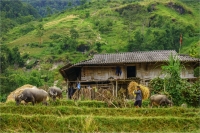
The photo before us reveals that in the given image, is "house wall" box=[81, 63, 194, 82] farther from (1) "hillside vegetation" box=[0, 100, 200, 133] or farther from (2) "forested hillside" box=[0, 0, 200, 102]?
(2) "forested hillside" box=[0, 0, 200, 102]

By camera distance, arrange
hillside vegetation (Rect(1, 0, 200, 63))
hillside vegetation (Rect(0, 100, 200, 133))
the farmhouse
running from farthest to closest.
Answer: hillside vegetation (Rect(1, 0, 200, 63)), the farmhouse, hillside vegetation (Rect(0, 100, 200, 133))

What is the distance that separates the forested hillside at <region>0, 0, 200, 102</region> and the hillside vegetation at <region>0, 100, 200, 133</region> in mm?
25580

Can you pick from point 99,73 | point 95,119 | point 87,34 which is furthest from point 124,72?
point 87,34

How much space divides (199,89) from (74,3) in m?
122

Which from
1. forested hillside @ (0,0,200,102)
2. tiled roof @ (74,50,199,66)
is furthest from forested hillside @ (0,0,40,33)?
tiled roof @ (74,50,199,66)

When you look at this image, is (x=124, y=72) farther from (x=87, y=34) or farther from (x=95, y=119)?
(x=87, y=34)

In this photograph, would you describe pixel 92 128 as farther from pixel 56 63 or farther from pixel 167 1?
pixel 167 1

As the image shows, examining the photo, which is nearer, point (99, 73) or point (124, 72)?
point (124, 72)

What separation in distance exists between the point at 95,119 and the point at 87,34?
62.1 m

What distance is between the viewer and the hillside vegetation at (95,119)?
40.2ft

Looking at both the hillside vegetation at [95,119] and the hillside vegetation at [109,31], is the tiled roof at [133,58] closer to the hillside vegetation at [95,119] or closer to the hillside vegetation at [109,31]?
the hillside vegetation at [95,119]

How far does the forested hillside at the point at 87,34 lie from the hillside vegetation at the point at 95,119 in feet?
83.9

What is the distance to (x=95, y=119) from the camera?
12578mm

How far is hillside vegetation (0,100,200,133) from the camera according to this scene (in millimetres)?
12266
